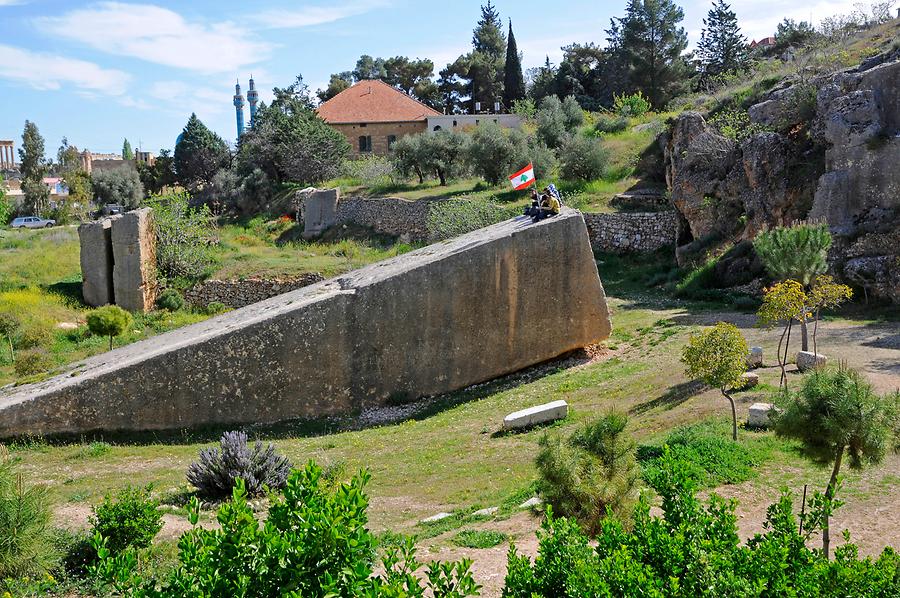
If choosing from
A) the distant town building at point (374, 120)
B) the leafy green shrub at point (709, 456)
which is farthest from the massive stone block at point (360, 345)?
the distant town building at point (374, 120)

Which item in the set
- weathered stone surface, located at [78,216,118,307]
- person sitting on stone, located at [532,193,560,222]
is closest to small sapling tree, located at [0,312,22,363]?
weathered stone surface, located at [78,216,118,307]

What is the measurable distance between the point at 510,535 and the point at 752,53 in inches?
1914

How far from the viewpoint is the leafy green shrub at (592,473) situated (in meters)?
6.46

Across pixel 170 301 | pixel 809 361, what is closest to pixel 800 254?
pixel 809 361

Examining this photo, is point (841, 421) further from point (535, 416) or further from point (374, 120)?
point (374, 120)

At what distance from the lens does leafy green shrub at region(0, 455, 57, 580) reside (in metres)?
6.36

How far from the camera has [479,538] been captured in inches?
278

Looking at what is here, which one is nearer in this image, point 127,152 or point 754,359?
point 754,359

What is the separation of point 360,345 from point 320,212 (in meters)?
22.7

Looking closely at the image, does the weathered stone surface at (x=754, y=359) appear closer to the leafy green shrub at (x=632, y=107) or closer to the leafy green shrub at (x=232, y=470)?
the leafy green shrub at (x=232, y=470)

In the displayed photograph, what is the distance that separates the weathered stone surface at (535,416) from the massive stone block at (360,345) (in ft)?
9.02

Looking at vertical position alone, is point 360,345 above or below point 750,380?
above

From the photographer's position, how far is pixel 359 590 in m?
3.98

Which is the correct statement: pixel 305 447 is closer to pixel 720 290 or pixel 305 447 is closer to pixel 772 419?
pixel 772 419
